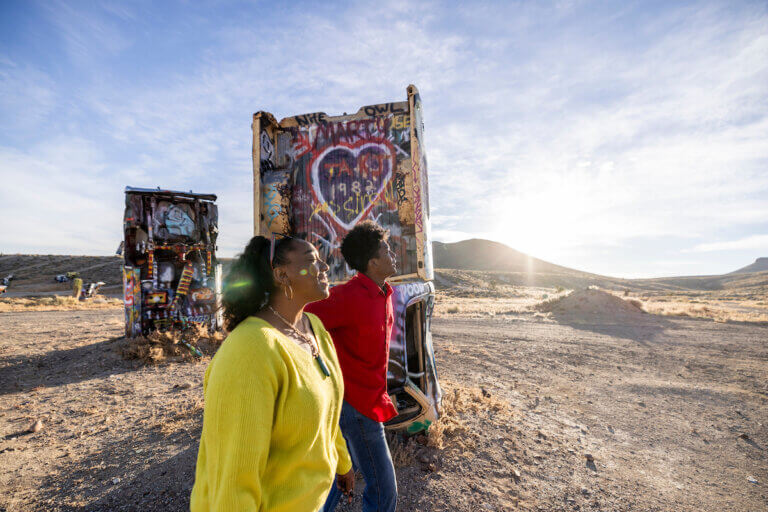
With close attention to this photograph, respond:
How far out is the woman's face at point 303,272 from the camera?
1649 mm

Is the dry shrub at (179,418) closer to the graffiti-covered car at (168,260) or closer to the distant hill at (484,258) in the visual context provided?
the graffiti-covered car at (168,260)

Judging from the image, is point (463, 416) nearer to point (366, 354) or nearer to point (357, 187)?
point (366, 354)

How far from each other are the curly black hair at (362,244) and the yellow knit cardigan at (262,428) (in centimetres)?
116

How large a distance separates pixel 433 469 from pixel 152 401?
4.55 meters

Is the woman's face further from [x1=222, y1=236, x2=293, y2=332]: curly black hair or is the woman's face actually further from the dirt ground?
the dirt ground

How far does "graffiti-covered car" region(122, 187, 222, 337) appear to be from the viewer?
877 cm

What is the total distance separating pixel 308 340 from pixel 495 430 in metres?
3.72

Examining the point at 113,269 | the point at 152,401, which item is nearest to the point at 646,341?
the point at 152,401

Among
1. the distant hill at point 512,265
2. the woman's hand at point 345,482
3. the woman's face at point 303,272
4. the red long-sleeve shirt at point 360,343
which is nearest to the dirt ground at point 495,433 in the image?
the woman's hand at point 345,482

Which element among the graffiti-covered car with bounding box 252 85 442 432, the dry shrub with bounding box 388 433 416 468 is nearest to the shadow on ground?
the graffiti-covered car with bounding box 252 85 442 432

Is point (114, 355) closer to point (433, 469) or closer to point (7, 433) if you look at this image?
point (7, 433)

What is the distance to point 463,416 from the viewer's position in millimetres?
4734

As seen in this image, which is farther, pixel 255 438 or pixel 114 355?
pixel 114 355

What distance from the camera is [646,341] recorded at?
10.9 meters
